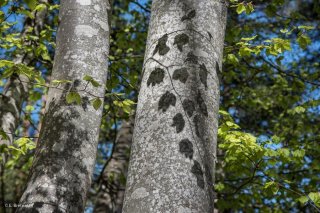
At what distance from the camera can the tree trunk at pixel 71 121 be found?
8.09 feet

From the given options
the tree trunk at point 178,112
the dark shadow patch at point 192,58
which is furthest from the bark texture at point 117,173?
the dark shadow patch at point 192,58

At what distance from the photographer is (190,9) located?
6.96 ft

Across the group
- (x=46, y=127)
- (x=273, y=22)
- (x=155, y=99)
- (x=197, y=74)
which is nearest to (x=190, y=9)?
(x=197, y=74)

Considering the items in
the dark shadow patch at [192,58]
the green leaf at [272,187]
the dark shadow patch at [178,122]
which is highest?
the dark shadow patch at [192,58]

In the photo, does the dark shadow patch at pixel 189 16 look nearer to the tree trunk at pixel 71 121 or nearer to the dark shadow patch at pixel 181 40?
the dark shadow patch at pixel 181 40

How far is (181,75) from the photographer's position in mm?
1954

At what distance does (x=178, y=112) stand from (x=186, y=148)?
171mm

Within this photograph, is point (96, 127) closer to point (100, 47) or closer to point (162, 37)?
point (100, 47)

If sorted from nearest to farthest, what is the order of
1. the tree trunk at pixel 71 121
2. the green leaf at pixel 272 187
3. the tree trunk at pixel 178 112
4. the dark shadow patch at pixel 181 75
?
the tree trunk at pixel 178 112
the dark shadow patch at pixel 181 75
the tree trunk at pixel 71 121
the green leaf at pixel 272 187

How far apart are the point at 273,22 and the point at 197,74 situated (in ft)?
25.2

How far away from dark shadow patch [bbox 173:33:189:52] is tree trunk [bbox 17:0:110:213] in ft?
2.38

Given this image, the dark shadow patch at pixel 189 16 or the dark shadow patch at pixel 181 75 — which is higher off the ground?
the dark shadow patch at pixel 189 16

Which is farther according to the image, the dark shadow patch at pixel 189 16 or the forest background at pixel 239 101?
the forest background at pixel 239 101

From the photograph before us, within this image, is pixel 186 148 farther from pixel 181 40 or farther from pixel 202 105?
pixel 181 40
